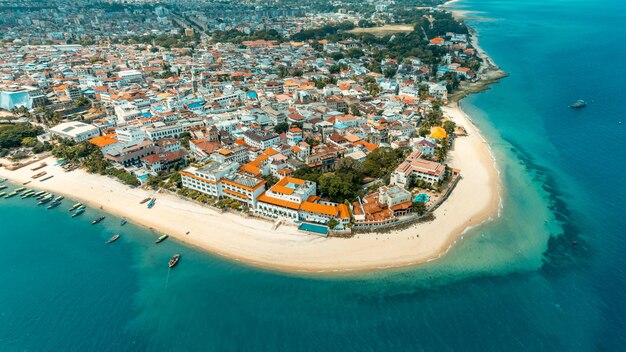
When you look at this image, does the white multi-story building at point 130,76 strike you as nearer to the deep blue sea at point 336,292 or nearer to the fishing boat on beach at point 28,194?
the fishing boat on beach at point 28,194

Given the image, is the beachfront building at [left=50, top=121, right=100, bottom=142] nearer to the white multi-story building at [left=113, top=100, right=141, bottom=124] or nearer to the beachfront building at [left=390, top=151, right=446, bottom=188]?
the white multi-story building at [left=113, top=100, right=141, bottom=124]

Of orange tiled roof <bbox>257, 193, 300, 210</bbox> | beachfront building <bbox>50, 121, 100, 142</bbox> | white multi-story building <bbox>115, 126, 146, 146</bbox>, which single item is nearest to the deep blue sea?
orange tiled roof <bbox>257, 193, 300, 210</bbox>

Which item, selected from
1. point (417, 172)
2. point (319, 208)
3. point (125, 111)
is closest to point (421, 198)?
point (417, 172)

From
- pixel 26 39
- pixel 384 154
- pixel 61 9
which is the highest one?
pixel 61 9

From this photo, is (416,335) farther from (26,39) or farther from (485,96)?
(26,39)

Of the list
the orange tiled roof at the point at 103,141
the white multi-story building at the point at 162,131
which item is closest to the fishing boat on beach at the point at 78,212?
the orange tiled roof at the point at 103,141

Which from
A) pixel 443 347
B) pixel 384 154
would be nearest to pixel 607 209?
pixel 384 154
